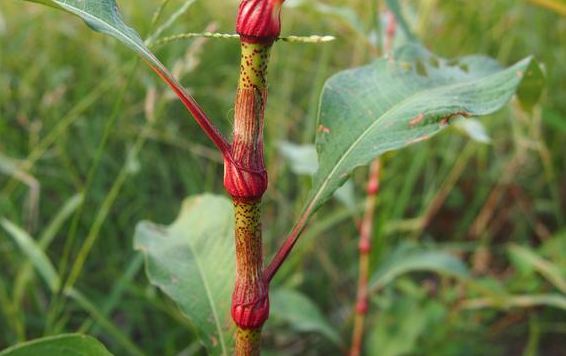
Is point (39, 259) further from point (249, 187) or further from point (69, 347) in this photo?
point (249, 187)

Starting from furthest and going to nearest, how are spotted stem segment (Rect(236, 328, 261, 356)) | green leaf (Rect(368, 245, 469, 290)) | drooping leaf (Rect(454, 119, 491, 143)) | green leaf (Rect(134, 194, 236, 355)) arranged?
green leaf (Rect(368, 245, 469, 290)) < drooping leaf (Rect(454, 119, 491, 143)) < green leaf (Rect(134, 194, 236, 355)) < spotted stem segment (Rect(236, 328, 261, 356))

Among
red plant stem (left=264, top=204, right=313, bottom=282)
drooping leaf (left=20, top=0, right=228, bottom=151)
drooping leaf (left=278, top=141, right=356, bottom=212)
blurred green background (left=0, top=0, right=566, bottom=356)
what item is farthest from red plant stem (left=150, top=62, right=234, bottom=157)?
drooping leaf (left=278, top=141, right=356, bottom=212)

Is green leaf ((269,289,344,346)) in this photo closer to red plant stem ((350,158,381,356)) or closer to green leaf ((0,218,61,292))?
red plant stem ((350,158,381,356))

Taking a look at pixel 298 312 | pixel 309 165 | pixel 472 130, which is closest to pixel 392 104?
pixel 472 130

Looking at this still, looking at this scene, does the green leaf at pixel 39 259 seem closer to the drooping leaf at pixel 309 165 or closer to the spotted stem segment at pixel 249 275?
the drooping leaf at pixel 309 165

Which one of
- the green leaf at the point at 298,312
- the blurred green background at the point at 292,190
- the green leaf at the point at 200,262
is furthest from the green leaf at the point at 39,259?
the green leaf at the point at 298,312
